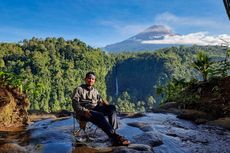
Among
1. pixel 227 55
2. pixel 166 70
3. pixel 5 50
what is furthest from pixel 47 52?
pixel 227 55

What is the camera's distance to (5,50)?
287ft

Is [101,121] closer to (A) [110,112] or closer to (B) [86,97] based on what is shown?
(A) [110,112]

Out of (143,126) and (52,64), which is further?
(52,64)

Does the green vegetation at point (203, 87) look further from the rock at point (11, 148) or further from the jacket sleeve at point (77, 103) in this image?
the rock at point (11, 148)

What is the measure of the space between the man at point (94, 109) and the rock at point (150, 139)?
691 millimetres

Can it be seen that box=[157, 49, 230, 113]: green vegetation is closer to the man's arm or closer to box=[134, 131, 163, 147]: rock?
box=[134, 131, 163, 147]: rock

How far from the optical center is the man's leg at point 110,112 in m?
7.49

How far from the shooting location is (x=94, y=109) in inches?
310

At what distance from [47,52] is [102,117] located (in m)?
96.4

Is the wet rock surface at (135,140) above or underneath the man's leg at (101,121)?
underneath

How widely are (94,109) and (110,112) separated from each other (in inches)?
18.4

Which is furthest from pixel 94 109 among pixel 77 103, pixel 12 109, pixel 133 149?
pixel 12 109

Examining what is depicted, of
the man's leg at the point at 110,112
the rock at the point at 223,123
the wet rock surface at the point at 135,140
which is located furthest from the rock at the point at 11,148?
the rock at the point at 223,123

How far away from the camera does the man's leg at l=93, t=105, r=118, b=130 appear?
295 inches
